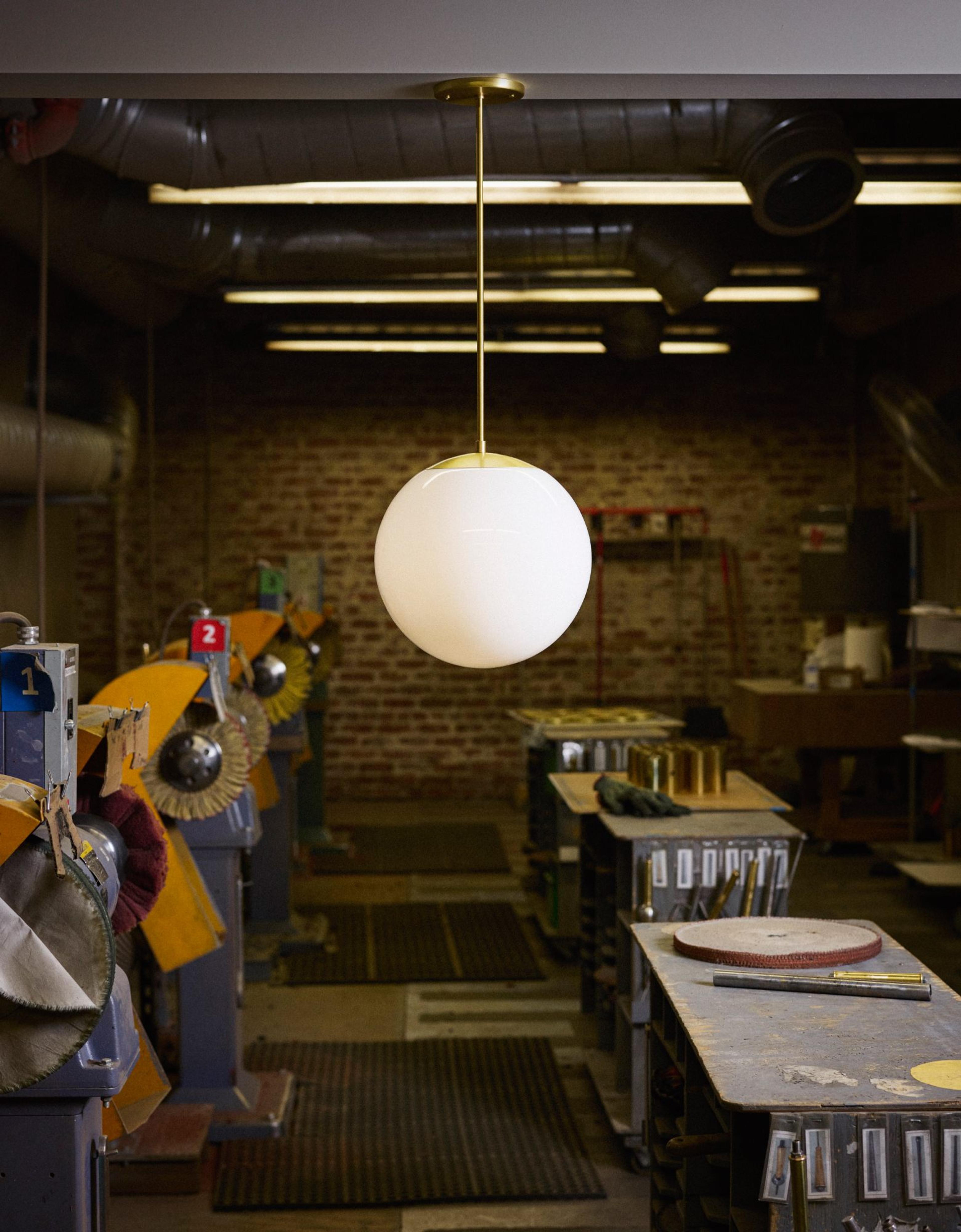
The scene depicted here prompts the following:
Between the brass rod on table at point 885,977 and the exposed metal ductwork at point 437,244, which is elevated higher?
the exposed metal ductwork at point 437,244

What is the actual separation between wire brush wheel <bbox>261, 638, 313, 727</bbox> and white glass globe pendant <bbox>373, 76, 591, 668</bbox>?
11.6ft

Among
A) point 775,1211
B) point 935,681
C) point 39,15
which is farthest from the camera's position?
point 935,681

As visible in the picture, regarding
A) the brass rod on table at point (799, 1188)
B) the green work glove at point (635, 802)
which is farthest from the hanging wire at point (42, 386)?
the brass rod on table at point (799, 1188)

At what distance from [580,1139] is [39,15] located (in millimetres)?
3120

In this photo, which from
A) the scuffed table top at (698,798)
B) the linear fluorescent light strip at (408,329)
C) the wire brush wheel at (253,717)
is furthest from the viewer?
the linear fluorescent light strip at (408,329)

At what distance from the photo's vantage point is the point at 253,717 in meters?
3.88

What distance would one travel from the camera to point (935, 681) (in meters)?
7.07

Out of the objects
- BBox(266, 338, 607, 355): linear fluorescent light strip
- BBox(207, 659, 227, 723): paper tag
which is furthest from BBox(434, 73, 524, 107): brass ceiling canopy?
BBox(266, 338, 607, 355): linear fluorescent light strip

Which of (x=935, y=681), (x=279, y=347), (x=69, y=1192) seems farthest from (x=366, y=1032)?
(x=279, y=347)

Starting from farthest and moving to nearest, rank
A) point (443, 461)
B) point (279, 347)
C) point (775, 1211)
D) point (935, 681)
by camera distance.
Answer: point (279, 347) < point (935, 681) < point (775, 1211) < point (443, 461)

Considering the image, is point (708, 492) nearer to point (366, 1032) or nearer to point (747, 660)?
point (747, 660)

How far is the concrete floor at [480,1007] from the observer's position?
330 cm

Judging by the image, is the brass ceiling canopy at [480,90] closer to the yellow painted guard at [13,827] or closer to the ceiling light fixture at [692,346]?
the yellow painted guard at [13,827]

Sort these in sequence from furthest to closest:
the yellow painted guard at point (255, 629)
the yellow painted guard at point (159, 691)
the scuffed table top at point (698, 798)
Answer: the yellow painted guard at point (255, 629)
the scuffed table top at point (698, 798)
the yellow painted guard at point (159, 691)
